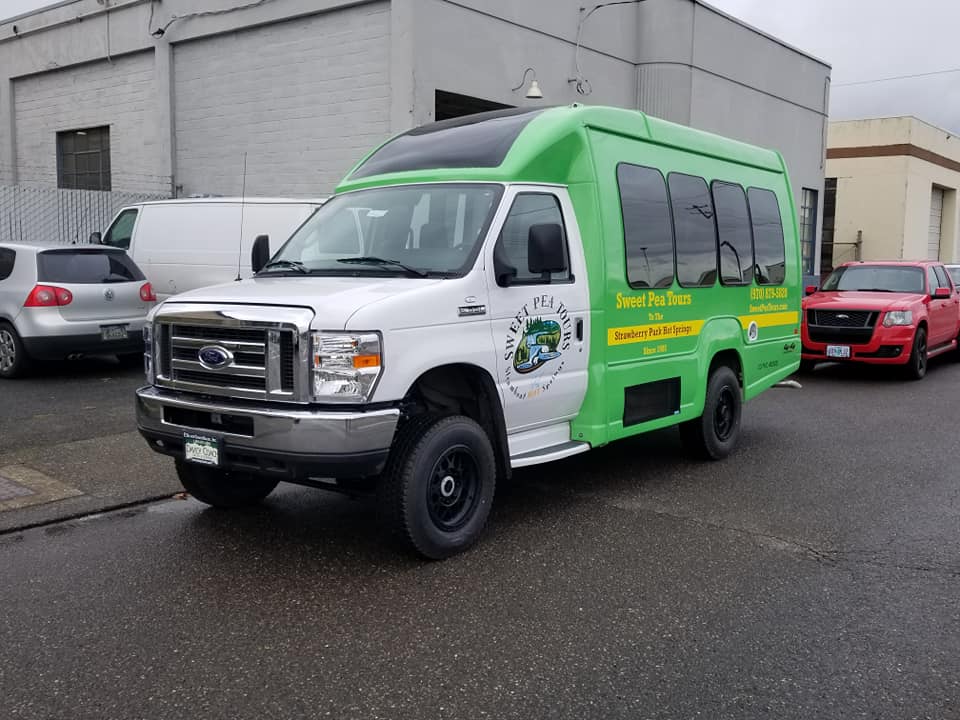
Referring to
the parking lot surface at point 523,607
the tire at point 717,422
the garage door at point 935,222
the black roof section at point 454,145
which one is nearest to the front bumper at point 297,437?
the parking lot surface at point 523,607

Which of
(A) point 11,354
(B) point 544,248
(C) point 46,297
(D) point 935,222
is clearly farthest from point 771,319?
(D) point 935,222

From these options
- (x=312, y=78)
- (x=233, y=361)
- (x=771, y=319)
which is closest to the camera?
(x=233, y=361)

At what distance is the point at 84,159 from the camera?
22.2 metres

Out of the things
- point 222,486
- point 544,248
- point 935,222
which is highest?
point 935,222

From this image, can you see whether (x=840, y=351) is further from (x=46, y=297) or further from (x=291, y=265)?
(x=46, y=297)

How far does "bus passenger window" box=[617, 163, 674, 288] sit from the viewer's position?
6430 millimetres

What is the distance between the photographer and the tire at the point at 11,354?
10656 millimetres

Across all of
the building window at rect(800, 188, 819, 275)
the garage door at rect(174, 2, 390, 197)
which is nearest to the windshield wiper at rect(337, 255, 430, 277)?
the garage door at rect(174, 2, 390, 197)

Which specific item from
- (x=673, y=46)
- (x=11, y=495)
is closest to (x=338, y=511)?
(x=11, y=495)

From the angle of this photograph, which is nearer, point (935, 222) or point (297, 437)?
point (297, 437)

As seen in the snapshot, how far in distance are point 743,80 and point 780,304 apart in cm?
1558

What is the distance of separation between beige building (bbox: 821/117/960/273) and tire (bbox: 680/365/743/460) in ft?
99.9

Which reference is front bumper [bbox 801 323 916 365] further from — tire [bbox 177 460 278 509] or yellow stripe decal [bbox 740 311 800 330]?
tire [bbox 177 460 278 509]

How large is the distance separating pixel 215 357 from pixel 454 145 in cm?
221
